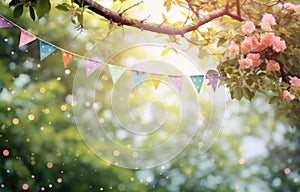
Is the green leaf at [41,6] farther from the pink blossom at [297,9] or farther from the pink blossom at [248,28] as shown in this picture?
the pink blossom at [297,9]

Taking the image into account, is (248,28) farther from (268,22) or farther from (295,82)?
(295,82)

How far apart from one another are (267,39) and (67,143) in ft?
6.38

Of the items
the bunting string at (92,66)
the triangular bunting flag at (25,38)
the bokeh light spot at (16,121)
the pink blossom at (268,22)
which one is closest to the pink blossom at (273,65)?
the pink blossom at (268,22)

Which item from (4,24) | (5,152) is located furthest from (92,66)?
(5,152)

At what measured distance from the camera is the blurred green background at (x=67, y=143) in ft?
10.1

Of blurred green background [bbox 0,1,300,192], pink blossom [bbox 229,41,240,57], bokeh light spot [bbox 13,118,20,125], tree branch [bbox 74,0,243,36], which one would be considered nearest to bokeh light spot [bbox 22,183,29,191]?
blurred green background [bbox 0,1,300,192]

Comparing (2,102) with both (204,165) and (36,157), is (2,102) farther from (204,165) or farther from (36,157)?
(204,165)

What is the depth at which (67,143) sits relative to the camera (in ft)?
10.3

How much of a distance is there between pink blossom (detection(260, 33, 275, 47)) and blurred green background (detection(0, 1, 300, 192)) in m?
1.65

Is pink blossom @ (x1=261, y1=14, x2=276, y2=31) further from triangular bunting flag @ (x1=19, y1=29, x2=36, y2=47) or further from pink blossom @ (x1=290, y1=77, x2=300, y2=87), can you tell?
triangular bunting flag @ (x1=19, y1=29, x2=36, y2=47)

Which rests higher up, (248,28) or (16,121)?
(248,28)

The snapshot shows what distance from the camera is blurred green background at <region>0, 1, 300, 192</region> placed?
3078 millimetres

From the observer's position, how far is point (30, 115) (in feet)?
10.2

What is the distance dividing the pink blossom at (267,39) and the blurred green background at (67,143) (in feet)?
5.41
